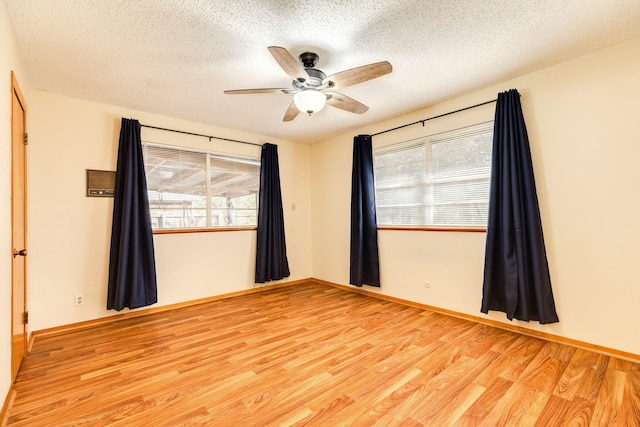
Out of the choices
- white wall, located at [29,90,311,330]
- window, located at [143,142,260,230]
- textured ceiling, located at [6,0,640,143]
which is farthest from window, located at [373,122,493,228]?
white wall, located at [29,90,311,330]

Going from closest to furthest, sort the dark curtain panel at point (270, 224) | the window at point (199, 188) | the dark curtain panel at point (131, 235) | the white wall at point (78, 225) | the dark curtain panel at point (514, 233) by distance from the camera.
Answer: the dark curtain panel at point (514, 233) < the white wall at point (78, 225) < the dark curtain panel at point (131, 235) < the window at point (199, 188) < the dark curtain panel at point (270, 224)

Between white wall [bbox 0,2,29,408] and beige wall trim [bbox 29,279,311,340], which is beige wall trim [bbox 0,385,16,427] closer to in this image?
white wall [bbox 0,2,29,408]

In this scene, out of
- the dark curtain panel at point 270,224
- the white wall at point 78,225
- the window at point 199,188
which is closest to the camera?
the white wall at point 78,225

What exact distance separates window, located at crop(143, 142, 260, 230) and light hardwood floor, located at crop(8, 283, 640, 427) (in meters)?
1.40

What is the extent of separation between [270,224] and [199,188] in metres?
1.13

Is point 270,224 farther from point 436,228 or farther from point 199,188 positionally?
point 436,228

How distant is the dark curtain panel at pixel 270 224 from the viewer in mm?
4414

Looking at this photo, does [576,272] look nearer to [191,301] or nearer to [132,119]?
[191,301]

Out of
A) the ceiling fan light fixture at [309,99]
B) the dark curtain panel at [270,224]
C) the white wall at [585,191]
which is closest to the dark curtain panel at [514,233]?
the white wall at [585,191]

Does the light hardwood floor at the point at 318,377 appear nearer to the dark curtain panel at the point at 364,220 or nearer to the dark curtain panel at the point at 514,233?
the dark curtain panel at the point at 514,233

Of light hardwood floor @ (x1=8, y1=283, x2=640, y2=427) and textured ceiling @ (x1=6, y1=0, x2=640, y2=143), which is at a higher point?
textured ceiling @ (x1=6, y1=0, x2=640, y2=143)

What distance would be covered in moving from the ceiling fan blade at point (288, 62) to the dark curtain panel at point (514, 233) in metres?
2.00

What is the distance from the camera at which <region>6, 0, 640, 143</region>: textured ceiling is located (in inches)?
73.4

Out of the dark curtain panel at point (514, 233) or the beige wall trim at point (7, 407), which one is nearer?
the beige wall trim at point (7, 407)
